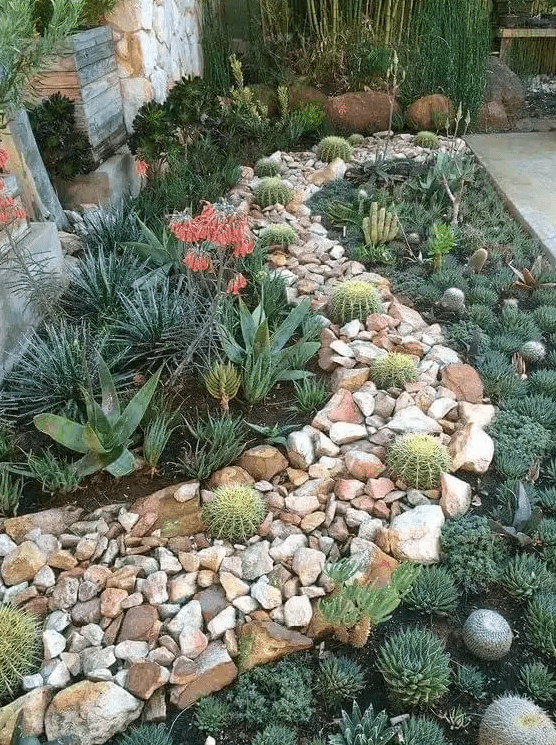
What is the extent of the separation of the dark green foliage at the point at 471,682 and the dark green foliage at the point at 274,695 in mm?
429

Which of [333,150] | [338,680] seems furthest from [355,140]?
[338,680]

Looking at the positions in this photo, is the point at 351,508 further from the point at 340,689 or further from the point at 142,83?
the point at 142,83

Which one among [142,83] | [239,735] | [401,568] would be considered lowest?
[239,735]

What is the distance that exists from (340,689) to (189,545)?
2.34ft

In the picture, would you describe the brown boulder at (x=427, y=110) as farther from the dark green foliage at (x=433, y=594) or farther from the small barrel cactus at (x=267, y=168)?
the dark green foliage at (x=433, y=594)

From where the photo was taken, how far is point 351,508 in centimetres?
243

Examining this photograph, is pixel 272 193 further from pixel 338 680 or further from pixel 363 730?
pixel 363 730

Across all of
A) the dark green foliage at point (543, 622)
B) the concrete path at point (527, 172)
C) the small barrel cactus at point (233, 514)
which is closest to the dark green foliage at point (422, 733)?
the dark green foliage at point (543, 622)

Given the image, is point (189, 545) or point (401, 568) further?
point (189, 545)

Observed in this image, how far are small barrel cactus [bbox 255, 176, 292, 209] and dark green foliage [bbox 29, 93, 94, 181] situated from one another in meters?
1.25

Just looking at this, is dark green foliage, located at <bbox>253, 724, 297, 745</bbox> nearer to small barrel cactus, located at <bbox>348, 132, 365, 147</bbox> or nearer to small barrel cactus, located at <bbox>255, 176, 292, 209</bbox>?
small barrel cactus, located at <bbox>255, 176, 292, 209</bbox>

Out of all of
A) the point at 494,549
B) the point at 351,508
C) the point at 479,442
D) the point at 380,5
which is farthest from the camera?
the point at 380,5

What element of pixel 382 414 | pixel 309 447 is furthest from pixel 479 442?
pixel 309 447

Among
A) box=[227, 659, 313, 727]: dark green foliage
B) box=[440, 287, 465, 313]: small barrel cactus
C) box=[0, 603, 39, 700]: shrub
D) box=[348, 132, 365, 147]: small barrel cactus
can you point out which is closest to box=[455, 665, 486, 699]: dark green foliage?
box=[227, 659, 313, 727]: dark green foliage
